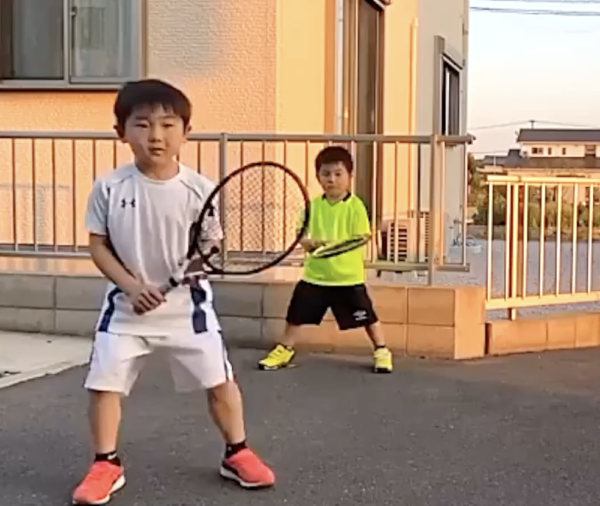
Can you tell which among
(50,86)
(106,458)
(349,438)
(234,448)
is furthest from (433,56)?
(106,458)

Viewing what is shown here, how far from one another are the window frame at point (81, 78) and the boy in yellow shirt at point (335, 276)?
2365 millimetres

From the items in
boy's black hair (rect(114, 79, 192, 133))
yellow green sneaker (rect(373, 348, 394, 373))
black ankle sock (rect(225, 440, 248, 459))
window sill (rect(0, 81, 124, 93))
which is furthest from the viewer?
window sill (rect(0, 81, 124, 93))

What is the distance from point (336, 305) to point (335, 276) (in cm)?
18

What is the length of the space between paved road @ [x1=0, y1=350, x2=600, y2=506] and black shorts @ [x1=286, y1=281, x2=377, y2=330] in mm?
324

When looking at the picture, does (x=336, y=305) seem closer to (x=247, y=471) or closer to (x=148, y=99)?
(x=247, y=471)

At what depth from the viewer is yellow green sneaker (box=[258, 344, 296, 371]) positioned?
6.77m

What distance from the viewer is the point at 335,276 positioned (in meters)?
6.77

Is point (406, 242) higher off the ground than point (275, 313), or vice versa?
point (406, 242)

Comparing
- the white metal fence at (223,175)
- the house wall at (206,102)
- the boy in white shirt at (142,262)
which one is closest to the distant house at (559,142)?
the house wall at (206,102)

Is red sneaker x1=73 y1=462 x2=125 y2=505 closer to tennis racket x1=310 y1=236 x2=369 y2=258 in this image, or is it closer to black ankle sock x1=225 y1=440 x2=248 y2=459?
black ankle sock x1=225 y1=440 x2=248 y2=459

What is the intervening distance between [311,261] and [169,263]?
2.74m

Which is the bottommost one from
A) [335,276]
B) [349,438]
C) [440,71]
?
[349,438]

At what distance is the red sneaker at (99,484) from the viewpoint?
4.05m

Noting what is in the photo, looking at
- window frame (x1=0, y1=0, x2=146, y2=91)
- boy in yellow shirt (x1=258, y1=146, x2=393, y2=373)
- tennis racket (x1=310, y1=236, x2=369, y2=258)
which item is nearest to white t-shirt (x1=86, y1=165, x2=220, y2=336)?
tennis racket (x1=310, y1=236, x2=369, y2=258)
